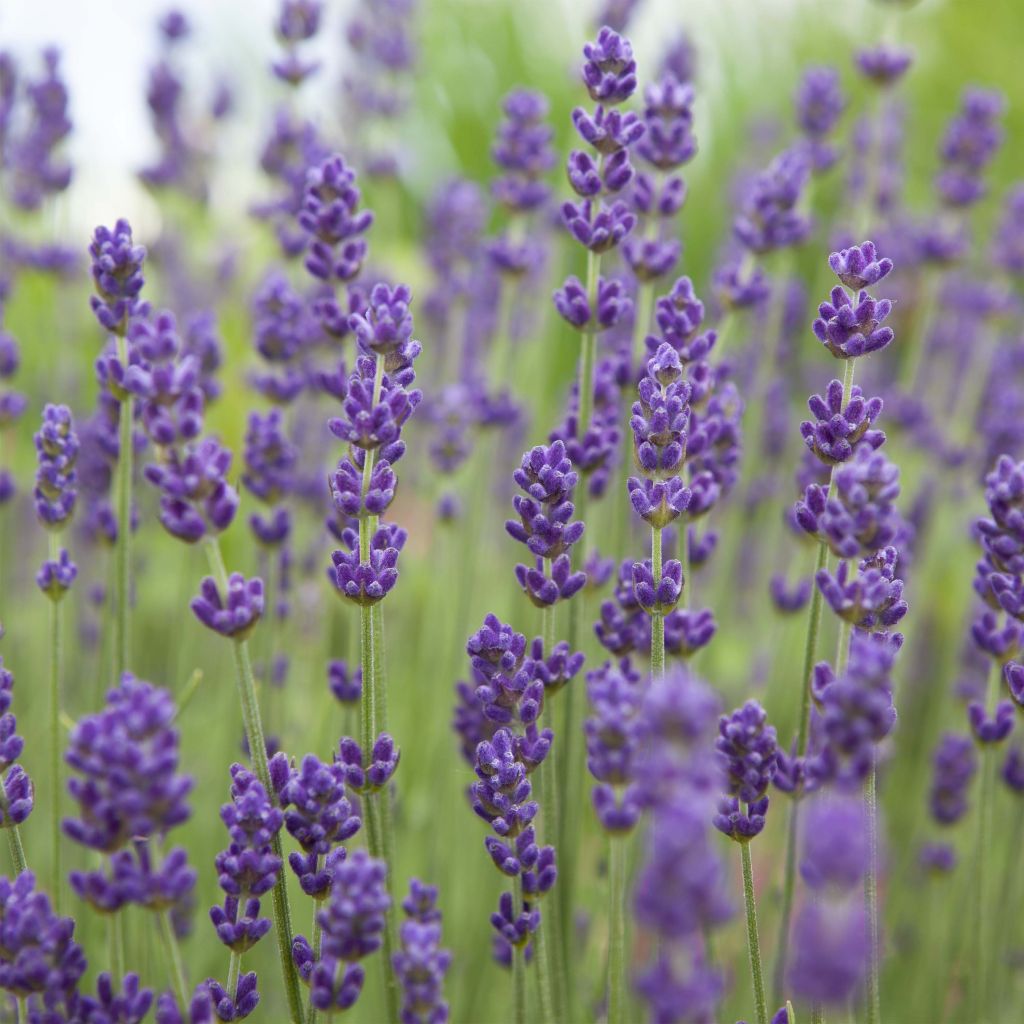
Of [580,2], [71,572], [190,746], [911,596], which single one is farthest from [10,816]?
[580,2]

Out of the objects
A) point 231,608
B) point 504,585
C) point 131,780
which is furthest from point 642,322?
point 504,585

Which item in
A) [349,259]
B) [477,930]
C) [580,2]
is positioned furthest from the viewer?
[580,2]

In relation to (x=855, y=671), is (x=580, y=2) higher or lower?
higher

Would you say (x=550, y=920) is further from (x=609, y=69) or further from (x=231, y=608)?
(x=609, y=69)

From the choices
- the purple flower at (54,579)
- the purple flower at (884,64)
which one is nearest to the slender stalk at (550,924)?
the purple flower at (54,579)

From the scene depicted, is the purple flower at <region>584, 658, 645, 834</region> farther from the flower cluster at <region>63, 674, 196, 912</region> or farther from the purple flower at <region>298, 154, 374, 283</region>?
the purple flower at <region>298, 154, 374, 283</region>

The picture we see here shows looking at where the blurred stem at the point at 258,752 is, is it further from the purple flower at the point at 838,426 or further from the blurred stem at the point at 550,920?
the purple flower at the point at 838,426

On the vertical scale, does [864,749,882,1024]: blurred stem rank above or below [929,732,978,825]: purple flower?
above

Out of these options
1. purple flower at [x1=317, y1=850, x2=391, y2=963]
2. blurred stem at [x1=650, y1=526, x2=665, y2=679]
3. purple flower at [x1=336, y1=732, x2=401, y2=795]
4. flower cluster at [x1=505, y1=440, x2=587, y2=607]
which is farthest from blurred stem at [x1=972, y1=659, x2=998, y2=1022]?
purple flower at [x1=317, y1=850, x2=391, y2=963]

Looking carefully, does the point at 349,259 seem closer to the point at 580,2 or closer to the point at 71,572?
the point at 71,572
